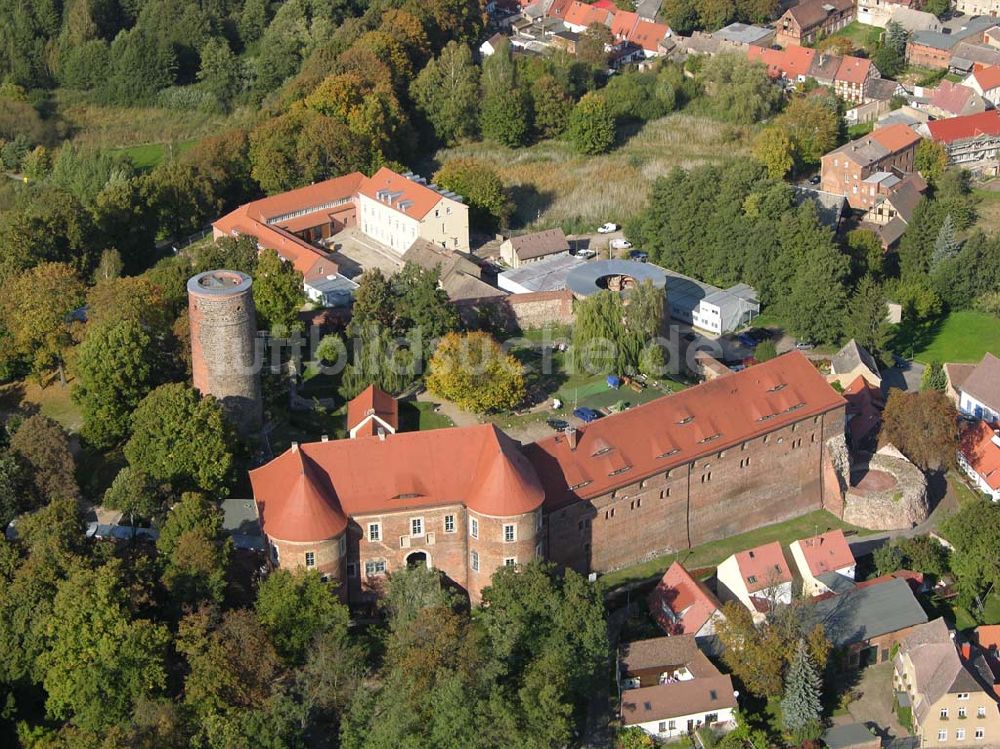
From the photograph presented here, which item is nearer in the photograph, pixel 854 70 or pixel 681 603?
pixel 681 603

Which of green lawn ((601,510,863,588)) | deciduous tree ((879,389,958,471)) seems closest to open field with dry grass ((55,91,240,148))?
deciduous tree ((879,389,958,471))

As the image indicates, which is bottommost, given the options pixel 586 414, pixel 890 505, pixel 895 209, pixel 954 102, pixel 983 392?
pixel 954 102

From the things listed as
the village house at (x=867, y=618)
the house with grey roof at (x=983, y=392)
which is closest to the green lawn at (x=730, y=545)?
the village house at (x=867, y=618)

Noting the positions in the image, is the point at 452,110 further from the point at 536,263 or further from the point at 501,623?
the point at 501,623

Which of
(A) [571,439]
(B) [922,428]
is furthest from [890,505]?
(A) [571,439]

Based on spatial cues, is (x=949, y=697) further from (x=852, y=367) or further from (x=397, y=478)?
(x=852, y=367)

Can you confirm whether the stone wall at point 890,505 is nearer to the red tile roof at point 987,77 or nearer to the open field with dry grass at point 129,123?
the red tile roof at point 987,77
